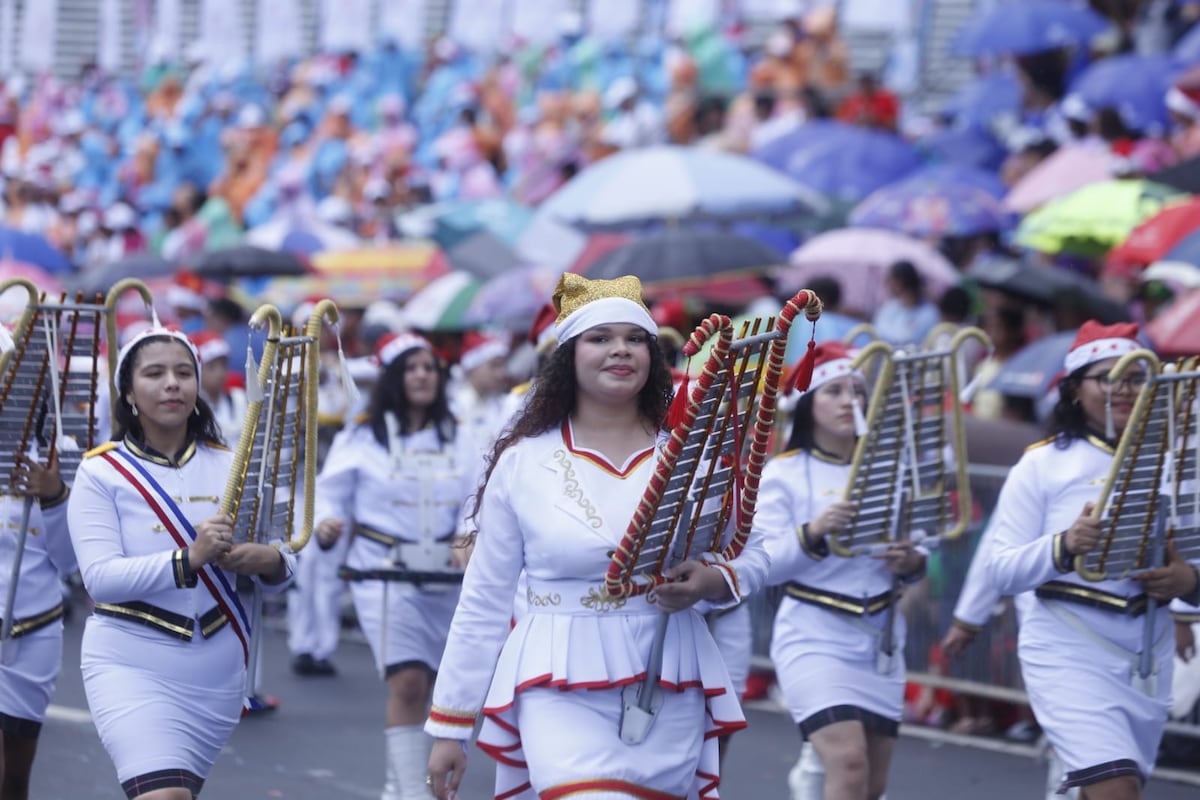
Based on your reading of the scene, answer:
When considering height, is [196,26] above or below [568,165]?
above

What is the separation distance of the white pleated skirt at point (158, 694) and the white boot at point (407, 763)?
206cm

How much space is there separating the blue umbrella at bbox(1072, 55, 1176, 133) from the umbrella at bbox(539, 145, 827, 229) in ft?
7.29

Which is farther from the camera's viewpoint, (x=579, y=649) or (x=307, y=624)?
(x=307, y=624)

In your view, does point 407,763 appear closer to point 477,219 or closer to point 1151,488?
point 1151,488

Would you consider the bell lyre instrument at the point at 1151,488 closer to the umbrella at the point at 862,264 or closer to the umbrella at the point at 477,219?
the umbrella at the point at 862,264

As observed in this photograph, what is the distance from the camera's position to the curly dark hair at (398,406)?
8695 millimetres

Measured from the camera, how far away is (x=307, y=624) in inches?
456

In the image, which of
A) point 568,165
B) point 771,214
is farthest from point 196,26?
point 771,214

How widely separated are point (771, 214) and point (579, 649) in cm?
942

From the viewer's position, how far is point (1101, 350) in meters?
6.39

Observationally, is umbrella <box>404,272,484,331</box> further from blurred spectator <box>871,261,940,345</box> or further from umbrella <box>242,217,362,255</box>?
blurred spectator <box>871,261,940,345</box>

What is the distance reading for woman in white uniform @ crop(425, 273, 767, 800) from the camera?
472 centimetres

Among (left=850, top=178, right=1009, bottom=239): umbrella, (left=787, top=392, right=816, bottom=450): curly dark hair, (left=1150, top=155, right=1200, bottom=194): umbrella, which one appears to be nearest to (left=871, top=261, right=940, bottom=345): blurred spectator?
(left=850, top=178, right=1009, bottom=239): umbrella

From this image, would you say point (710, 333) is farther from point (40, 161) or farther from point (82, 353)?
point (40, 161)
